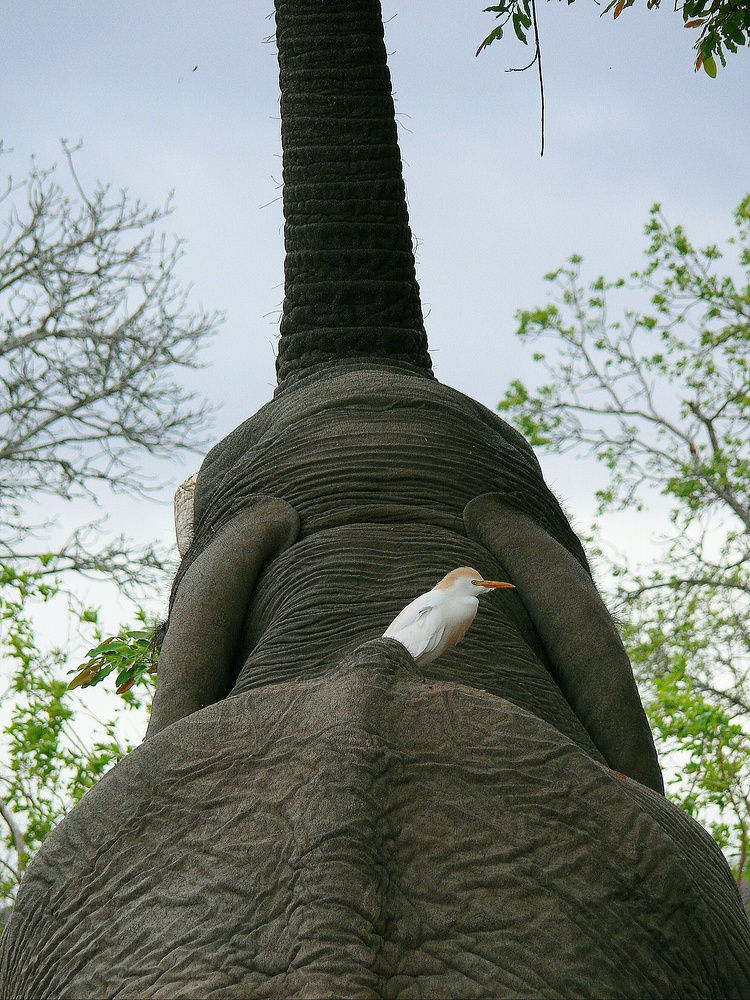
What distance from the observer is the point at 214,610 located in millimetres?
2398

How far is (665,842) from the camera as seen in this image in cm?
160

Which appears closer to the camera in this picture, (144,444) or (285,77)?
(285,77)

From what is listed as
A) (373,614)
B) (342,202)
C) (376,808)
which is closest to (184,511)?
(342,202)

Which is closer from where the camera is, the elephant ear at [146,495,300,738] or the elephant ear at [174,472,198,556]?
the elephant ear at [146,495,300,738]

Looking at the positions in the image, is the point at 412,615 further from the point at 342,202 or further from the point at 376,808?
the point at 342,202

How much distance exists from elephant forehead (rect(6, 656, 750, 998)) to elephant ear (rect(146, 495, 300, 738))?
0.65m

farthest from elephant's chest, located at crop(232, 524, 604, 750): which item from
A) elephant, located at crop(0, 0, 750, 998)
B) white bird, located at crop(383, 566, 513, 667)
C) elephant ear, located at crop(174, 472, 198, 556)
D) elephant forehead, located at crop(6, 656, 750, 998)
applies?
elephant ear, located at crop(174, 472, 198, 556)

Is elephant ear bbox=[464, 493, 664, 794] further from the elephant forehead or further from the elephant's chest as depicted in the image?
the elephant forehead

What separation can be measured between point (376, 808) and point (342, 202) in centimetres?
210

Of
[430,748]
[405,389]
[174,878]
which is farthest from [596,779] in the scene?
[405,389]

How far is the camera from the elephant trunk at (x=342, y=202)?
326 centimetres

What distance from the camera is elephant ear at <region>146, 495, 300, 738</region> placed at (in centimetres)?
235

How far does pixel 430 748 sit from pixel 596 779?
0.70 ft

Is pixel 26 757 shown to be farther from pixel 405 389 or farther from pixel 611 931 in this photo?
pixel 611 931
